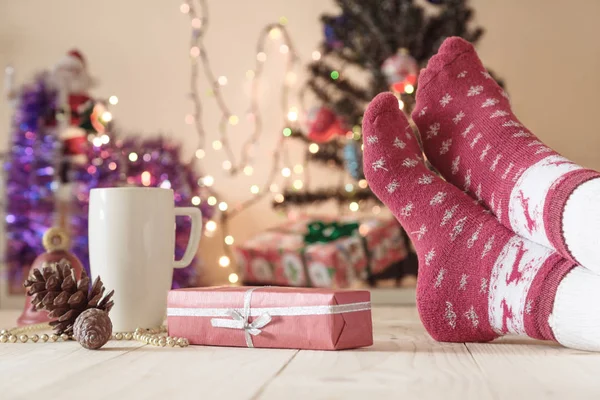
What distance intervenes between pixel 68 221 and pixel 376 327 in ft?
4.24

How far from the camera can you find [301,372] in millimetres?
668

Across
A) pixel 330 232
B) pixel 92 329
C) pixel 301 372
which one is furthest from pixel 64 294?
pixel 330 232

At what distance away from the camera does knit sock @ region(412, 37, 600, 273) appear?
742mm

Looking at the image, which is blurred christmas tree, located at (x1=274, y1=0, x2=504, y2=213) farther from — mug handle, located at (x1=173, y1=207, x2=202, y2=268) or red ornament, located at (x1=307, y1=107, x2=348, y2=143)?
mug handle, located at (x1=173, y1=207, x2=202, y2=268)

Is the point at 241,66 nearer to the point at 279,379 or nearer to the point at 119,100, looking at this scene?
the point at 119,100

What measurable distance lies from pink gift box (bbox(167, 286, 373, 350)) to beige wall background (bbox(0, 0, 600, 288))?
192cm

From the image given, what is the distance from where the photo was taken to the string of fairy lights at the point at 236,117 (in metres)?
2.79

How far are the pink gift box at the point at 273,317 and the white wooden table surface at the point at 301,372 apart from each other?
18mm

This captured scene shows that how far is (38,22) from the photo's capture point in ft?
9.41

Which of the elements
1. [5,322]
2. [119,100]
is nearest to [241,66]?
[119,100]

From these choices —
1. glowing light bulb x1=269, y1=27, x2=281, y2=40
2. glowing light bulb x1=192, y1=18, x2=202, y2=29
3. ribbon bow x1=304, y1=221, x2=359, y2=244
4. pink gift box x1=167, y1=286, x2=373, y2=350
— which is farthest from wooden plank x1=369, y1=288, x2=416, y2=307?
glowing light bulb x1=192, y1=18, x2=202, y2=29

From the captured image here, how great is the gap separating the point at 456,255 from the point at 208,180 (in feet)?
6.47

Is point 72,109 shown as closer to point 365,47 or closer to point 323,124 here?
point 323,124

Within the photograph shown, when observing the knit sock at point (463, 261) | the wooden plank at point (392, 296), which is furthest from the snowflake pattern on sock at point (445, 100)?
the wooden plank at point (392, 296)
